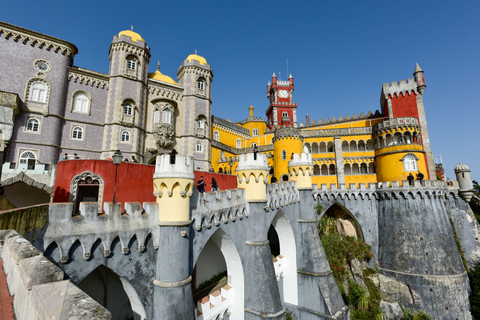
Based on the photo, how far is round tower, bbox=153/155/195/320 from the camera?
7.60 metres

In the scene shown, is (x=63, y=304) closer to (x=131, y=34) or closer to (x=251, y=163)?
(x=251, y=163)

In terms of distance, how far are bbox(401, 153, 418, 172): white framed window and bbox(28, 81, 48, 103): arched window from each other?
3735cm

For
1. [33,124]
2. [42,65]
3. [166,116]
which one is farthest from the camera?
[166,116]

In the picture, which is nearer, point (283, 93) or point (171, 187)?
point (171, 187)

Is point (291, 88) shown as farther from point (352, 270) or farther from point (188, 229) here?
point (188, 229)

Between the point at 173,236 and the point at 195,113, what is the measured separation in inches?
897

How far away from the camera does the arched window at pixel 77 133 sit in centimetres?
2233

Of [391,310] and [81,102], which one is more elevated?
[81,102]

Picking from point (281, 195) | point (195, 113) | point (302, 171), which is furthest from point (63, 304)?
point (195, 113)

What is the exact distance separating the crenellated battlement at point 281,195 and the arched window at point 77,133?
789 inches

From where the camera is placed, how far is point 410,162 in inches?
1017

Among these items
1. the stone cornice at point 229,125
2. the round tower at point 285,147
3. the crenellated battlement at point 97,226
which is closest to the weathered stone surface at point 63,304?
the crenellated battlement at point 97,226

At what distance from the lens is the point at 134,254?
750cm

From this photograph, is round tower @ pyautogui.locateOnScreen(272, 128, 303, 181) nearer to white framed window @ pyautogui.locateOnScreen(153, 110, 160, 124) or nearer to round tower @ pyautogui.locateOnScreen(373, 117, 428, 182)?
round tower @ pyautogui.locateOnScreen(373, 117, 428, 182)
